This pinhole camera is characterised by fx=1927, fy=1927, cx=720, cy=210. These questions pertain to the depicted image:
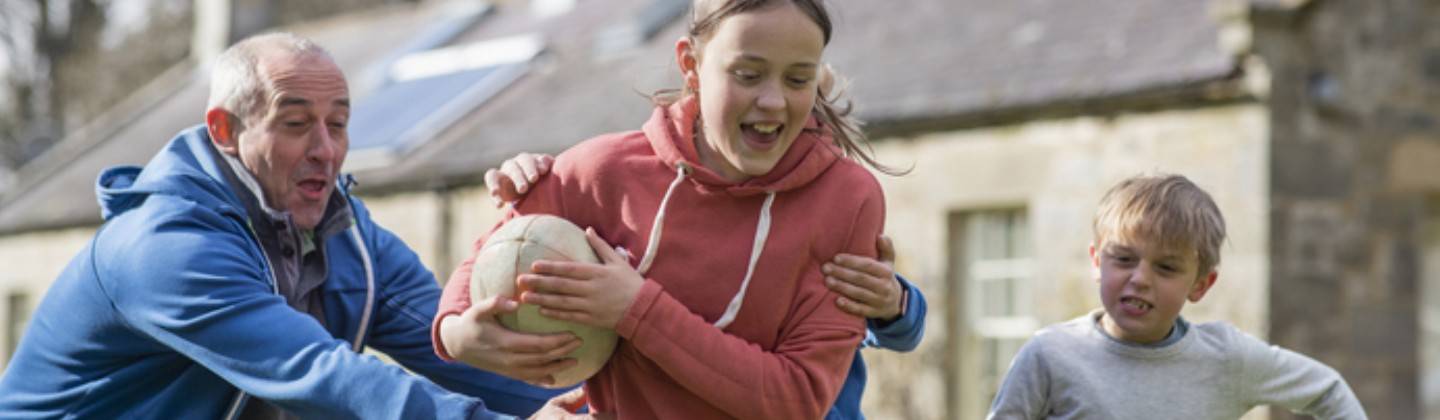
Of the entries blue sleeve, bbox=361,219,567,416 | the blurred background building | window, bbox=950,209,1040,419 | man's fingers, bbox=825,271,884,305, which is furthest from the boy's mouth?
window, bbox=950,209,1040,419

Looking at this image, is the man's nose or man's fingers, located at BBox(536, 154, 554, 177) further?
the man's nose

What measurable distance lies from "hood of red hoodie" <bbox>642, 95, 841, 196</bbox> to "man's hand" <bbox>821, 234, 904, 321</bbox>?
0.16 metres

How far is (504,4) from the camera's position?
774 inches

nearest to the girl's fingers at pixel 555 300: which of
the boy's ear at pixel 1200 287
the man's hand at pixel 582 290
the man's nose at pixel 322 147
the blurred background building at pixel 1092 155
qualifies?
the man's hand at pixel 582 290

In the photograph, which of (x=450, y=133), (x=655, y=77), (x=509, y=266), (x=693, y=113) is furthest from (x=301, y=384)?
(x=450, y=133)

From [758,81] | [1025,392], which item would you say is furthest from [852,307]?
[1025,392]

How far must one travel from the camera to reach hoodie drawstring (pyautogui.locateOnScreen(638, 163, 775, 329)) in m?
3.33

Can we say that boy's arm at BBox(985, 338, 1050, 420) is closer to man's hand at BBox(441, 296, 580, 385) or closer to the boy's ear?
the boy's ear

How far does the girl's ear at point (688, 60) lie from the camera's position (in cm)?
342

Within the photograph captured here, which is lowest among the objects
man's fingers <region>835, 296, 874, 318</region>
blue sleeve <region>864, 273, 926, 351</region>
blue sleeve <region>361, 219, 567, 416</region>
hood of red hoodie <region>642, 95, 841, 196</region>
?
blue sleeve <region>361, 219, 567, 416</region>

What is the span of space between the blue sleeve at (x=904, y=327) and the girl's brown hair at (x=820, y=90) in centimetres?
29

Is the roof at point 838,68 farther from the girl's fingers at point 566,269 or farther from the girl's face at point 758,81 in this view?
the girl's fingers at point 566,269

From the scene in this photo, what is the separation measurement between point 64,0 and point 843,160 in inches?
1052

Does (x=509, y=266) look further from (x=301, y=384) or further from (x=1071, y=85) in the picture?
(x=1071, y=85)
